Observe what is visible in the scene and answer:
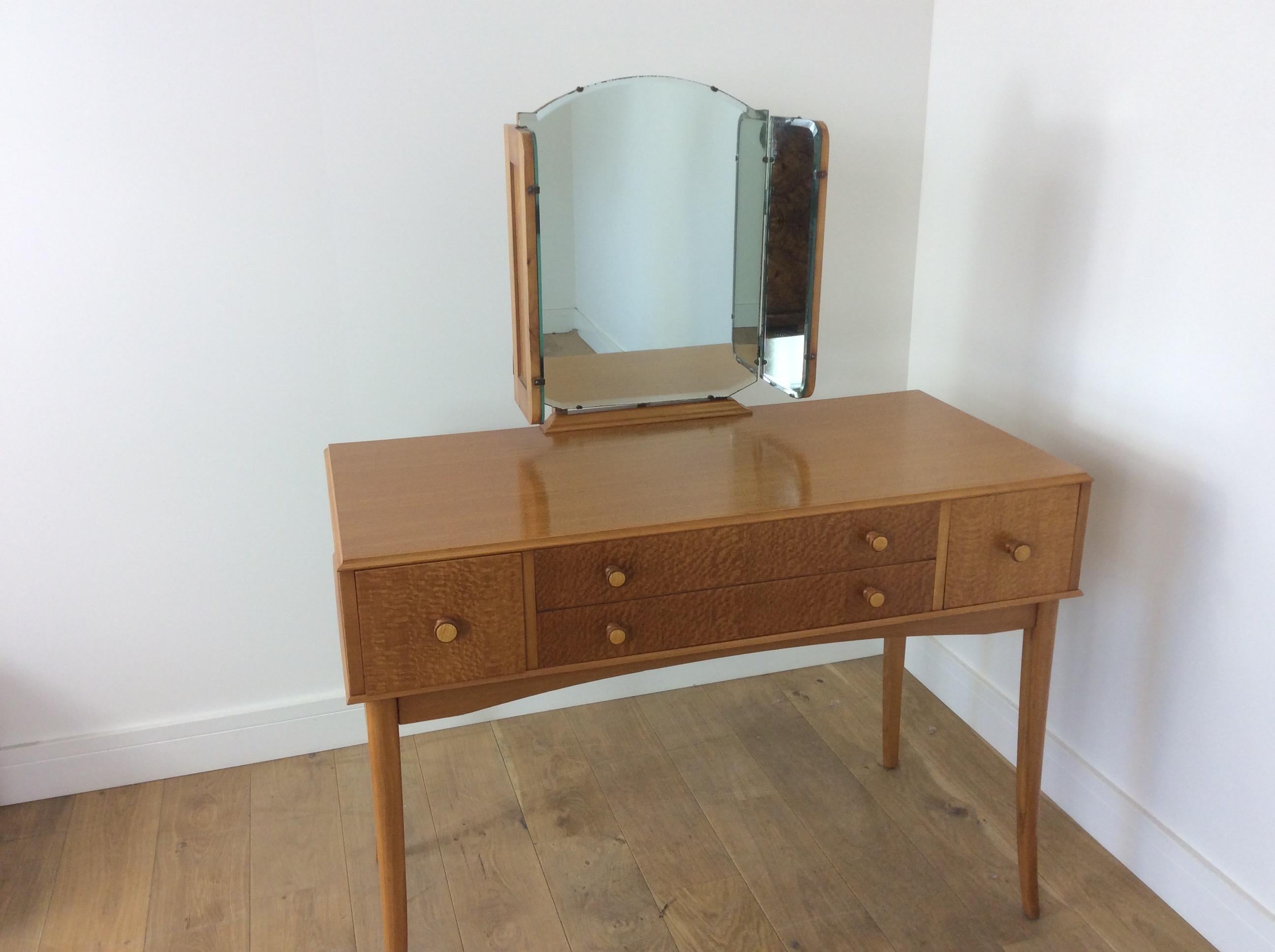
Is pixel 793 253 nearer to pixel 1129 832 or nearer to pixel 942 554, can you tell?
pixel 942 554

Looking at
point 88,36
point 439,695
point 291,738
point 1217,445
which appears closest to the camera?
point 439,695

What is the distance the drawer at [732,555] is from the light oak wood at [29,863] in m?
1.06

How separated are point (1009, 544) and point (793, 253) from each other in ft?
1.93

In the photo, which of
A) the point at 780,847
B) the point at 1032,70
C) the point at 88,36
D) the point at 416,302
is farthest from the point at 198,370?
the point at 1032,70

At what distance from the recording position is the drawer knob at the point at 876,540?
1443 millimetres

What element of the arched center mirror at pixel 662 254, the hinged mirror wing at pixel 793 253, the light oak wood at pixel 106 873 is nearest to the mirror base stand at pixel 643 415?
the arched center mirror at pixel 662 254

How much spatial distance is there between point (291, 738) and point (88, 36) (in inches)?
50.8

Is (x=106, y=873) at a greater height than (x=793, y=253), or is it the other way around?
(x=793, y=253)

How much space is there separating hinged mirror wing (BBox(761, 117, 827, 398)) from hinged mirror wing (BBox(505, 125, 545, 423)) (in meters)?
0.40

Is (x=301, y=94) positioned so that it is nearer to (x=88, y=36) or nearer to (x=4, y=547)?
(x=88, y=36)

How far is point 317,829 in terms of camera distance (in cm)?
192

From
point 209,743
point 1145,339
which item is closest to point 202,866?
point 209,743

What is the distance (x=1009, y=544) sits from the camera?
4.94 feet

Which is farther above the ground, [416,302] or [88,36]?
[88,36]
